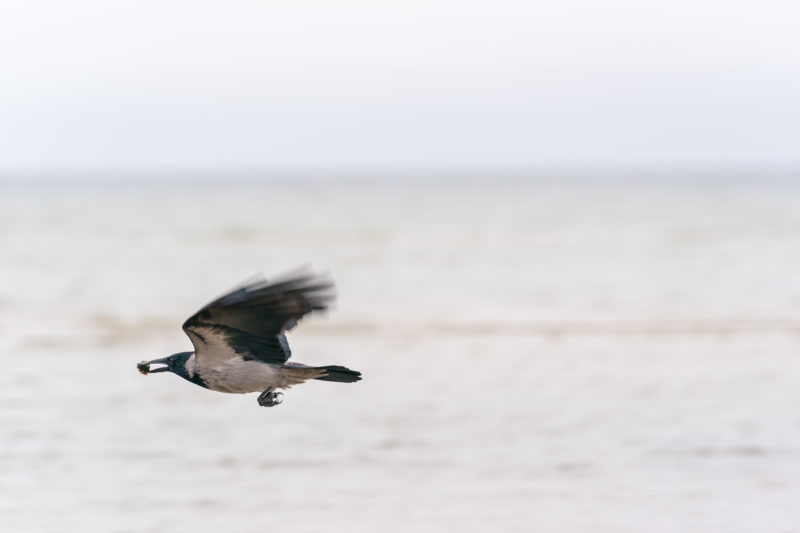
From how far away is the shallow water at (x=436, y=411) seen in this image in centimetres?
1002

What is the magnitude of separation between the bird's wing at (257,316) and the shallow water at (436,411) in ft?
8.16

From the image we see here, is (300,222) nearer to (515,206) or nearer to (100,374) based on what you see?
(515,206)

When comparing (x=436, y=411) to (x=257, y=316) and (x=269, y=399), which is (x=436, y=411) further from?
(x=257, y=316)

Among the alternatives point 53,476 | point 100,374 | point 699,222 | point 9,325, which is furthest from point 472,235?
point 53,476

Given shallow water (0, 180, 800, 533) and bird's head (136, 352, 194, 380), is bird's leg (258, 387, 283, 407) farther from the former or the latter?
shallow water (0, 180, 800, 533)

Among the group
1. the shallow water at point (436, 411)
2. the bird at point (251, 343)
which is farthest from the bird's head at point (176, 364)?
the shallow water at point (436, 411)

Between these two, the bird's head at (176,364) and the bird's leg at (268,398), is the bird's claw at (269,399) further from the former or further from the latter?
the bird's head at (176,364)

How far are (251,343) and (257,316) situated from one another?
34 cm

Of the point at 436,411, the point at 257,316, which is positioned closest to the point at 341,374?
the point at 257,316

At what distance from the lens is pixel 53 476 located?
10.9m

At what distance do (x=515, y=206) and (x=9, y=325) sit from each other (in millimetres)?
62146

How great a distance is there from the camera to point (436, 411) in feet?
44.5

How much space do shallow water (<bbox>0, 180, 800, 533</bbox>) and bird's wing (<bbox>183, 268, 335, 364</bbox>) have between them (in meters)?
2.49

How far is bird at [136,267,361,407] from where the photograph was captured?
6.92m
